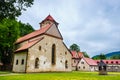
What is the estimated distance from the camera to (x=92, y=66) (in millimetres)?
84625

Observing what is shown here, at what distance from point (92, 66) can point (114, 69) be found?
21879 mm

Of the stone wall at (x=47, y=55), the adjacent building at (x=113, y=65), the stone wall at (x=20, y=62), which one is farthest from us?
the adjacent building at (x=113, y=65)

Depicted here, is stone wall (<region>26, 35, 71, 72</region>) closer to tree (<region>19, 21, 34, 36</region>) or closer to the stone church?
the stone church

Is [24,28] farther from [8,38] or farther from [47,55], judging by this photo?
[47,55]

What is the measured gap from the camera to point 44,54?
40.5m

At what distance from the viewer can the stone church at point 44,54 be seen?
124 ft

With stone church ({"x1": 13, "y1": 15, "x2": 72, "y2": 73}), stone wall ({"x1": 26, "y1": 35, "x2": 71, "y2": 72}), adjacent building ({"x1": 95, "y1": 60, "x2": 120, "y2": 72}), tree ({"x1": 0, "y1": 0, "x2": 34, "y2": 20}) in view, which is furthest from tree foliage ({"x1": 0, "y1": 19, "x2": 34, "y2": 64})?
adjacent building ({"x1": 95, "y1": 60, "x2": 120, "y2": 72})

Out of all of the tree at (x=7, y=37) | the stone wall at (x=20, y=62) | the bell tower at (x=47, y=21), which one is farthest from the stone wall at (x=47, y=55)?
the bell tower at (x=47, y=21)

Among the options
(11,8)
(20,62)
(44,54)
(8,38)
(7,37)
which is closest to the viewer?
(11,8)

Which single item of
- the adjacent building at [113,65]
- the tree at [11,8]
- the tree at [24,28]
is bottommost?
the adjacent building at [113,65]

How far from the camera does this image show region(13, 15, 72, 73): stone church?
124 feet

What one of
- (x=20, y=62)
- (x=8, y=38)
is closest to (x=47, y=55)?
(x=20, y=62)

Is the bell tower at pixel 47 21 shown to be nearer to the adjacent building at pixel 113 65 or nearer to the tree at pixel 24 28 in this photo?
the tree at pixel 24 28

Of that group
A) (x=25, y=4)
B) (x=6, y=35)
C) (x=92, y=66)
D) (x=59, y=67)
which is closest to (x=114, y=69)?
(x=92, y=66)
